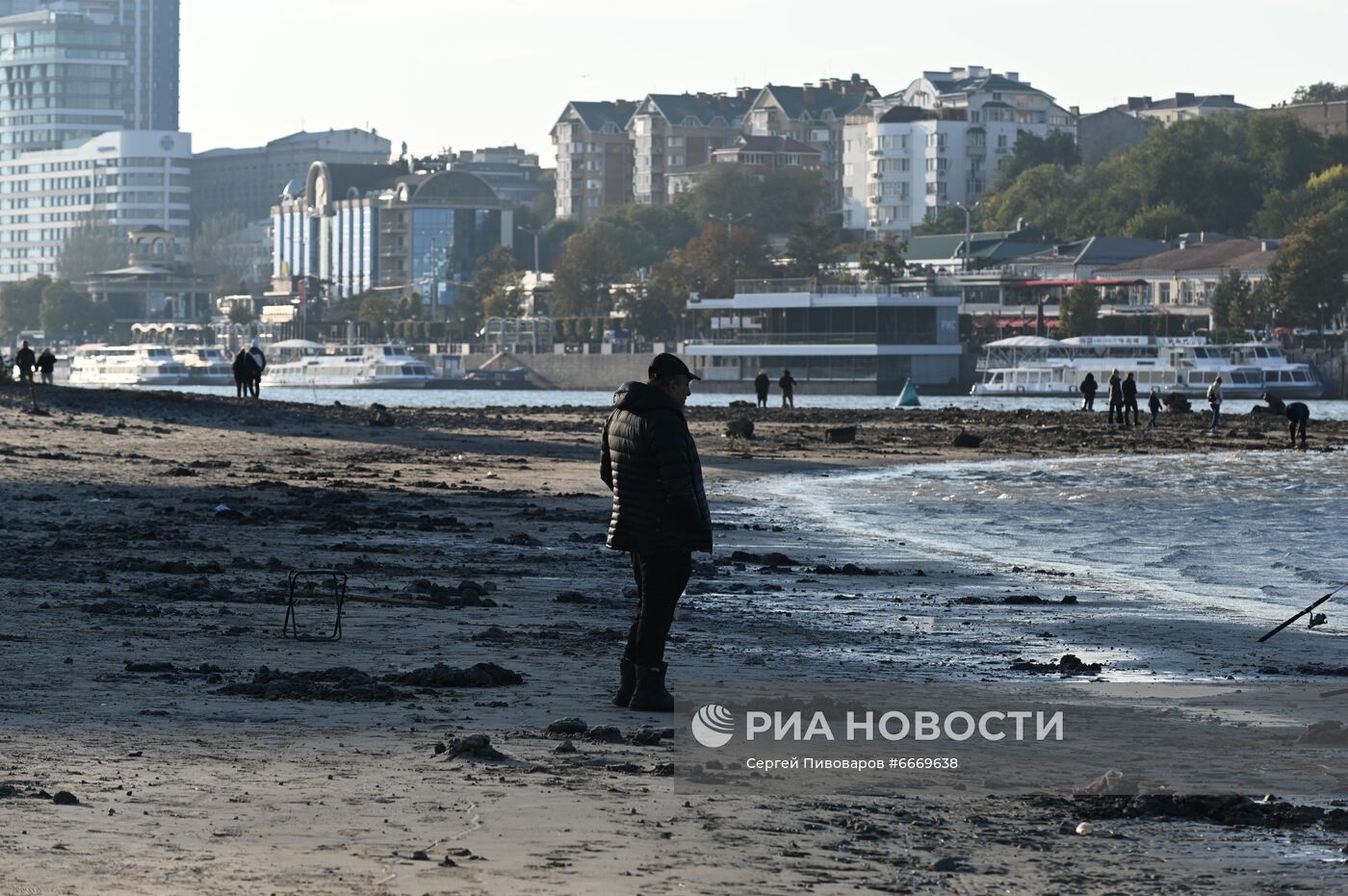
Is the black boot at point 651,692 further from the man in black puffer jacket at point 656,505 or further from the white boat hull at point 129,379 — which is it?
the white boat hull at point 129,379

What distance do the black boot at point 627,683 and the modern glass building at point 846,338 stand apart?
373 feet

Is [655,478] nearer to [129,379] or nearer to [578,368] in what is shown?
[578,368]

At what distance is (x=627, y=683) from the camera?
10.2 metres

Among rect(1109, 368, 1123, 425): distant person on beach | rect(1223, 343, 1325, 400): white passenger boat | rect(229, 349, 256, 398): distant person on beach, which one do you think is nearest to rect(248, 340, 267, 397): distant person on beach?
rect(229, 349, 256, 398): distant person on beach

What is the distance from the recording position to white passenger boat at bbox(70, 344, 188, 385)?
499 ft

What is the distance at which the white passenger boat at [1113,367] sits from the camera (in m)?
109

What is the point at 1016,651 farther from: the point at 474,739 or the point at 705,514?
the point at 474,739

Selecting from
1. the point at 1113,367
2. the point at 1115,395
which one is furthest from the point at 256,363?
the point at 1113,367

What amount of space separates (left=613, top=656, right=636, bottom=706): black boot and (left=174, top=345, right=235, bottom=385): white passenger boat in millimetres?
145261

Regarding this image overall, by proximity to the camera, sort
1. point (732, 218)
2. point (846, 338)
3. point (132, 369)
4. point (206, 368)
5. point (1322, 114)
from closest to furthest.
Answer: point (846, 338), point (132, 369), point (206, 368), point (732, 218), point (1322, 114)

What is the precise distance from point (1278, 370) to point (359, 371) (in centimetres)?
6597

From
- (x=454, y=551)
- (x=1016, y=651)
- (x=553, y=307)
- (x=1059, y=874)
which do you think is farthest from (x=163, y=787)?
(x=553, y=307)

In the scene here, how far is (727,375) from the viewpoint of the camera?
132 m

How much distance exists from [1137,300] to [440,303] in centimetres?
7996
